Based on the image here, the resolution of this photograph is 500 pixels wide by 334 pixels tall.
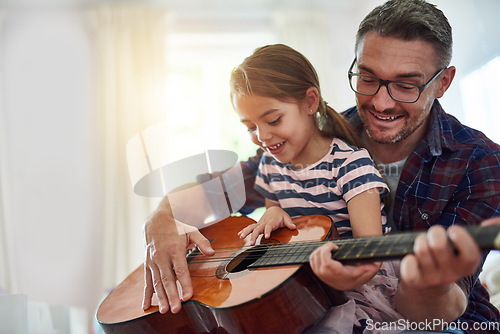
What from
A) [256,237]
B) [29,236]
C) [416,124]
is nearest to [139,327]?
[256,237]

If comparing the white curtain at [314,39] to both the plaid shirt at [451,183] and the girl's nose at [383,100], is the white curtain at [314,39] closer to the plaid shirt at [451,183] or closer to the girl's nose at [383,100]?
the girl's nose at [383,100]

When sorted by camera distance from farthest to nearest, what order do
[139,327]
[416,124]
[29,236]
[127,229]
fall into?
[127,229], [29,236], [416,124], [139,327]

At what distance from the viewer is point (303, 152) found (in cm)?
83

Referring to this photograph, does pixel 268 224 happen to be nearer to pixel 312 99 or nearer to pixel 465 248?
pixel 312 99

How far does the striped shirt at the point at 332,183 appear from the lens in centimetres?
78

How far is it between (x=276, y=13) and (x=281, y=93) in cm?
88

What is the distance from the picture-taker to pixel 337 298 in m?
0.61

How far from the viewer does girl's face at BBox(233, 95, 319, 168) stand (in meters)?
0.69

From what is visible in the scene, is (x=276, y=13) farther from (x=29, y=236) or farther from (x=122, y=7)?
(x=29, y=236)

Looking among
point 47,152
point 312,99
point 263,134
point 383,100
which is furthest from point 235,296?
point 47,152

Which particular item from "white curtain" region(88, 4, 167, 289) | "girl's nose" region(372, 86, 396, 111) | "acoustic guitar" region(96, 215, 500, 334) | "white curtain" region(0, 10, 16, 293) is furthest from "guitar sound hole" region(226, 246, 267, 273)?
"white curtain" region(88, 4, 167, 289)

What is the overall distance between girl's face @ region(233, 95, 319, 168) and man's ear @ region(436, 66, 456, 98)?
0.85 feet

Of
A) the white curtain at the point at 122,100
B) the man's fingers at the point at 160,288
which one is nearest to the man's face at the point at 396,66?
the man's fingers at the point at 160,288

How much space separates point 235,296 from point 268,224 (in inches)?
7.4
